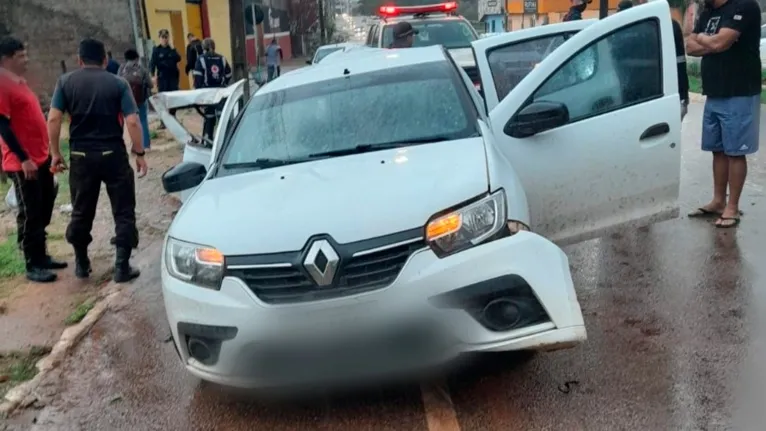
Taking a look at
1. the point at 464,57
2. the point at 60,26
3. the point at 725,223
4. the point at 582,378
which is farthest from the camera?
the point at 60,26

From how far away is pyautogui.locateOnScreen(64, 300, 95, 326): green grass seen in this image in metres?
5.77

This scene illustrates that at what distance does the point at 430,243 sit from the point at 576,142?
5.95 ft

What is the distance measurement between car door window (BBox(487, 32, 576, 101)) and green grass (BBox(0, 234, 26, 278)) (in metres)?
4.40

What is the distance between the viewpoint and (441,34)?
1288cm

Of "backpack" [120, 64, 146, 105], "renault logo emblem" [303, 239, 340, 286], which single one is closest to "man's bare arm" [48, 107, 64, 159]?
"renault logo emblem" [303, 239, 340, 286]

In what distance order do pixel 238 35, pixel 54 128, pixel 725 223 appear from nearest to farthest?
pixel 54 128, pixel 725 223, pixel 238 35

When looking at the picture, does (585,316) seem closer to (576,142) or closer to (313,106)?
(576,142)

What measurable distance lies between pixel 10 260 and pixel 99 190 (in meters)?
1.67

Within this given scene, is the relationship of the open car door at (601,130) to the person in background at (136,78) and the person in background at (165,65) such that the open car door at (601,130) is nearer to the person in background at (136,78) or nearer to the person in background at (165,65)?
the person in background at (136,78)

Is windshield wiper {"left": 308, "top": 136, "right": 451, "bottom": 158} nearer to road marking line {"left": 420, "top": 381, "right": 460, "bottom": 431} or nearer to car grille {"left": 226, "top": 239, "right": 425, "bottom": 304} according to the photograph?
car grille {"left": 226, "top": 239, "right": 425, "bottom": 304}

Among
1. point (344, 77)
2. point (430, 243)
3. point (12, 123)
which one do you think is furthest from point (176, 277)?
point (12, 123)

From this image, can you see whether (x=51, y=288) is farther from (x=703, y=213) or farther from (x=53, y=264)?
(x=703, y=213)

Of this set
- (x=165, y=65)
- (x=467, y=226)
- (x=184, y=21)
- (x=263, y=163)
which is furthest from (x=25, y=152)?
(x=184, y=21)

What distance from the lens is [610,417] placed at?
3.71 metres
